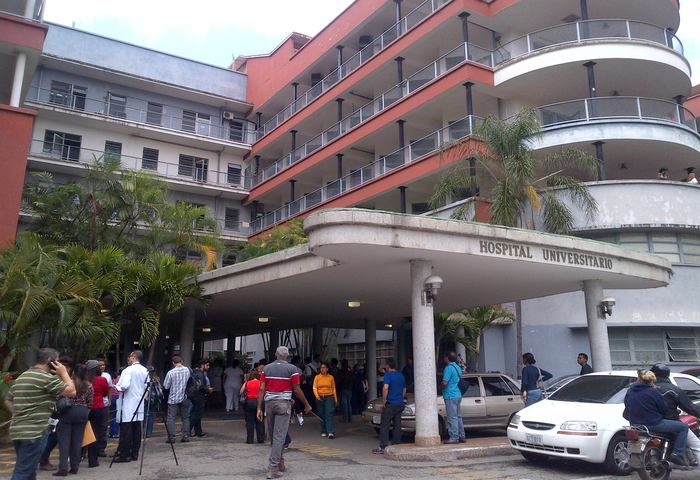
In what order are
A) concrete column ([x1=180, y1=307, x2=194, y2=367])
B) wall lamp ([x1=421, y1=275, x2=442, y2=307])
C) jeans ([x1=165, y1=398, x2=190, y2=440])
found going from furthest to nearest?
concrete column ([x1=180, y1=307, x2=194, y2=367]) → jeans ([x1=165, y1=398, x2=190, y2=440]) → wall lamp ([x1=421, y1=275, x2=442, y2=307])

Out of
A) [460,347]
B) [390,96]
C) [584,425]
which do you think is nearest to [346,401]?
[460,347]

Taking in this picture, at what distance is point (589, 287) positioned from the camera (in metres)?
14.1

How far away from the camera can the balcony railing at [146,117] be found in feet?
110

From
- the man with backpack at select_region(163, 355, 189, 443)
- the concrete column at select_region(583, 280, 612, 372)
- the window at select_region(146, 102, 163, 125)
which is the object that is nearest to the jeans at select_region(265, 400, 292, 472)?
the man with backpack at select_region(163, 355, 189, 443)

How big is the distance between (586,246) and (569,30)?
15453 millimetres

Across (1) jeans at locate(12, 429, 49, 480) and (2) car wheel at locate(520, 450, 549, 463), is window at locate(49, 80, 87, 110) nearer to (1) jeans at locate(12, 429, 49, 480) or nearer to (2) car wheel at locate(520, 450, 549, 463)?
(1) jeans at locate(12, 429, 49, 480)

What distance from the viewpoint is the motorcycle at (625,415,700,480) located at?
7820 millimetres

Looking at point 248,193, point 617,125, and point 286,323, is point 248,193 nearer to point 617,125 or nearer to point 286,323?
point 286,323

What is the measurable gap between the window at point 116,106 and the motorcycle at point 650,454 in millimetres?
34440

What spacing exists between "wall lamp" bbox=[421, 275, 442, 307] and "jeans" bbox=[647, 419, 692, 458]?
4217 mm

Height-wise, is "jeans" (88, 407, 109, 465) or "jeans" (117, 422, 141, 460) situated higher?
"jeans" (88, 407, 109, 465)

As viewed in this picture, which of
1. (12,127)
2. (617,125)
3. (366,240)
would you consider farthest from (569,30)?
(12,127)

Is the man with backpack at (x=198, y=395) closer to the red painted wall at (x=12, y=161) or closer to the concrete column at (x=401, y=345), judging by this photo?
the red painted wall at (x=12, y=161)

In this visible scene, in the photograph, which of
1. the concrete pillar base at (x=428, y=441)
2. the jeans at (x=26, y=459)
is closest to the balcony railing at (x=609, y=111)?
the concrete pillar base at (x=428, y=441)
